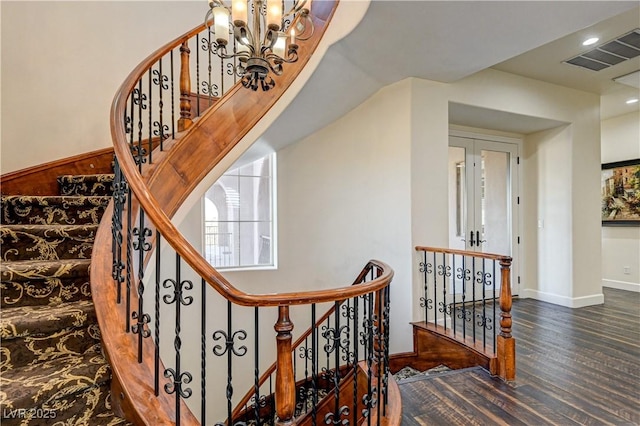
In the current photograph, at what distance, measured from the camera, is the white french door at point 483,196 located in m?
5.03

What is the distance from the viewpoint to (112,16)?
3656 millimetres

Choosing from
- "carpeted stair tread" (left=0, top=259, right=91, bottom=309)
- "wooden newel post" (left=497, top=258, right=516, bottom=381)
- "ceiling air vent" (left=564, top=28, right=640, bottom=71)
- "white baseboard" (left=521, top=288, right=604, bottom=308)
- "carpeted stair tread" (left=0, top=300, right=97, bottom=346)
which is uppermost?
"ceiling air vent" (left=564, top=28, right=640, bottom=71)

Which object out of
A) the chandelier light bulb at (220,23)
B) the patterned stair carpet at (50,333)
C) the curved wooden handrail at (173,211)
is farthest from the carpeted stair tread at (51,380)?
the chandelier light bulb at (220,23)

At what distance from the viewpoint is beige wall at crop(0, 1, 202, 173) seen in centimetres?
321

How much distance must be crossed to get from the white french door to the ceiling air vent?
4.77 ft

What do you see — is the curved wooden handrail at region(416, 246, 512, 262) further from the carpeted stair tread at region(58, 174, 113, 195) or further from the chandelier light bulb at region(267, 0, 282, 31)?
the carpeted stair tread at region(58, 174, 113, 195)

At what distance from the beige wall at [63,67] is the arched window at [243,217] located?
1336mm

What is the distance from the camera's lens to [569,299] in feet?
15.6

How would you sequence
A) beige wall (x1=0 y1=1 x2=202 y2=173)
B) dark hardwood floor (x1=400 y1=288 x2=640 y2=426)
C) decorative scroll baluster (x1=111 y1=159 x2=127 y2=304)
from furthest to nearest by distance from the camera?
beige wall (x1=0 y1=1 x2=202 y2=173) → dark hardwood floor (x1=400 y1=288 x2=640 y2=426) → decorative scroll baluster (x1=111 y1=159 x2=127 y2=304)

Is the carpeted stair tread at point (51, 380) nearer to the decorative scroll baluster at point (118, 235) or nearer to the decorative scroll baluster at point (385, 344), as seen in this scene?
the decorative scroll baluster at point (118, 235)

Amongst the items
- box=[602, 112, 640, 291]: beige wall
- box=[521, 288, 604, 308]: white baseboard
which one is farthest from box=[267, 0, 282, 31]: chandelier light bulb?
box=[602, 112, 640, 291]: beige wall

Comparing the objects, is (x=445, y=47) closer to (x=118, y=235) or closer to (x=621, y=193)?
(x=118, y=235)

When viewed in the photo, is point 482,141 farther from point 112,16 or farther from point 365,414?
point 112,16

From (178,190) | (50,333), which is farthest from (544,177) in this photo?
(50,333)
